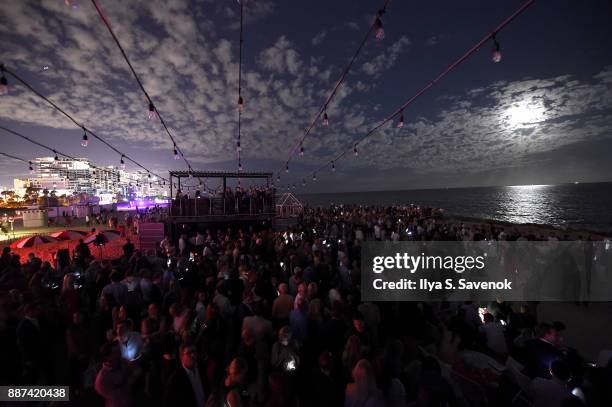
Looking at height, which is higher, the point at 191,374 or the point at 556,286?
the point at 191,374

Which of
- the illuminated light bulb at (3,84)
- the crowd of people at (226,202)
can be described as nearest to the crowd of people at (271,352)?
the illuminated light bulb at (3,84)

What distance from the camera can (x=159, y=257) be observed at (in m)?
7.86

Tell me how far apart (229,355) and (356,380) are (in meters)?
1.86

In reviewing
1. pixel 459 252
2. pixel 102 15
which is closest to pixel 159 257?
pixel 102 15

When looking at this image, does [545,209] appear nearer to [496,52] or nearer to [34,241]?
[496,52]

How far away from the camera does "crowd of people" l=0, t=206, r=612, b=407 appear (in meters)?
2.73

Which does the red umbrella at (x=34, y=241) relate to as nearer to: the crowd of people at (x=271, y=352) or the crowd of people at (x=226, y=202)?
the crowd of people at (x=271, y=352)

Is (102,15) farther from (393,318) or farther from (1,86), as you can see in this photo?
(393,318)

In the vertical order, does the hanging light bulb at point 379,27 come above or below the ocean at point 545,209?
above

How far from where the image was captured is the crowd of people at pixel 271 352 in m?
2.73

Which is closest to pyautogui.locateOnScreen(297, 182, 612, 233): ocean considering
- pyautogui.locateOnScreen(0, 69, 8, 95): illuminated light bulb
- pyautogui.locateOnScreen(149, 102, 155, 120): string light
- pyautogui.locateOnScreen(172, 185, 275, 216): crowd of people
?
pyautogui.locateOnScreen(172, 185, 275, 216): crowd of people

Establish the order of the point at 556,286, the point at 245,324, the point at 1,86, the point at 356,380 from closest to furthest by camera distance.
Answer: the point at 356,380, the point at 245,324, the point at 1,86, the point at 556,286

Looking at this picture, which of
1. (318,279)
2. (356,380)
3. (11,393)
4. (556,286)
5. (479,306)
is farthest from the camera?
(556,286)

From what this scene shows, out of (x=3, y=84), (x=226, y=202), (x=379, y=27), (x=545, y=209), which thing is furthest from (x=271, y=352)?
(x=545, y=209)
